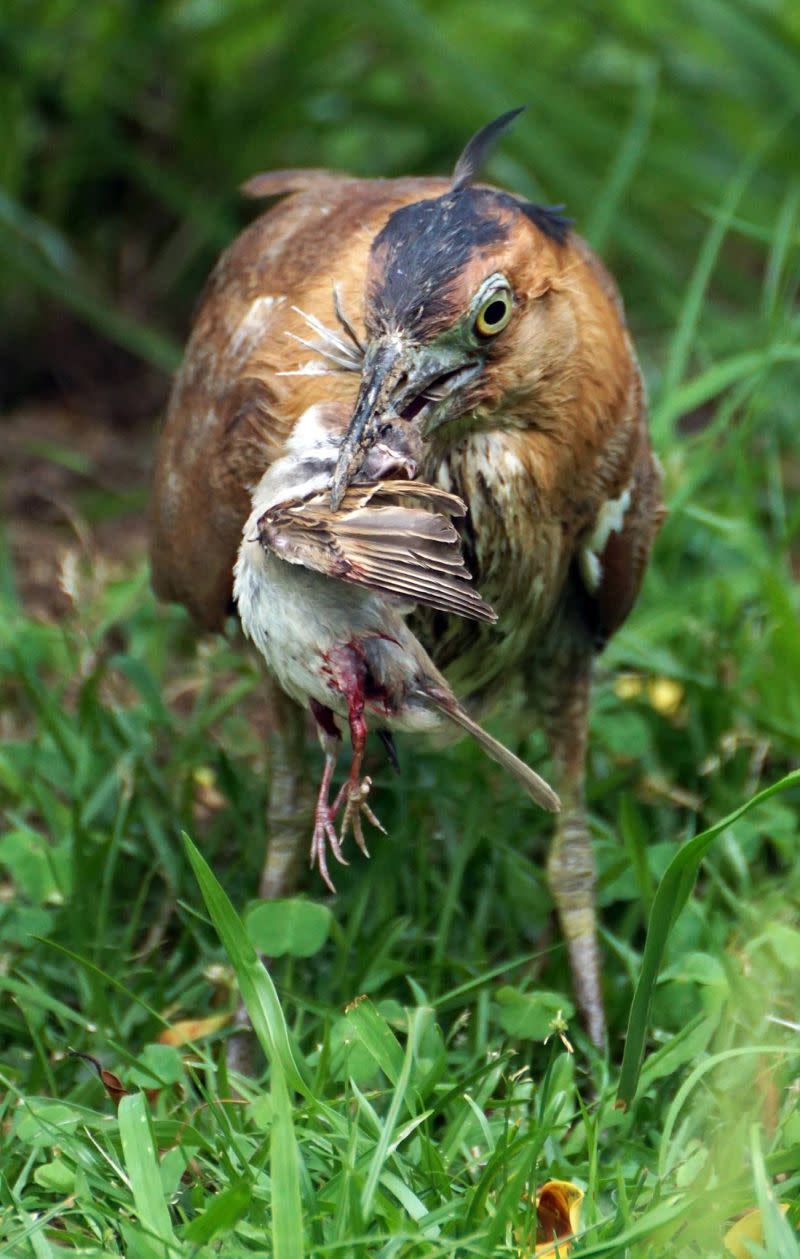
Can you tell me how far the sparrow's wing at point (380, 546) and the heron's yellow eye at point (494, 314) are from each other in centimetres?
43

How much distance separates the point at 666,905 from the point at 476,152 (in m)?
1.57

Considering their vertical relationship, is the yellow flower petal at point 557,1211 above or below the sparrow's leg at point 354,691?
below

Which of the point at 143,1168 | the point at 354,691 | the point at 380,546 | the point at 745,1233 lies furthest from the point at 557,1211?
the point at 380,546

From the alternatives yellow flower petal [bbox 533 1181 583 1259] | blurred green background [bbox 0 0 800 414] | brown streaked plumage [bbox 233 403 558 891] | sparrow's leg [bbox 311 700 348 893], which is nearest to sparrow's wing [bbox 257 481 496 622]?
brown streaked plumage [bbox 233 403 558 891]

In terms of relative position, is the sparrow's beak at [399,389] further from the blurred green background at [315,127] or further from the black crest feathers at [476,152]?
the blurred green background at [315,127]

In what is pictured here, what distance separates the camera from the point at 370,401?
2.86 meters

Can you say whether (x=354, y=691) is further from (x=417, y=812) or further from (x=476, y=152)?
(x=417, y=812)

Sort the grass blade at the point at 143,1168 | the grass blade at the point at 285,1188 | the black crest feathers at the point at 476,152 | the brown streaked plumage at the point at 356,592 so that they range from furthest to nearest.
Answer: the black crest feathers at the point at 476,152
the grass blade at the point at 143,1168
the brown streaked plumage at the point at 356,592
the grass blade at the point at 285,1188

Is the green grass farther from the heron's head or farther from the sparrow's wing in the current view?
the heron's head

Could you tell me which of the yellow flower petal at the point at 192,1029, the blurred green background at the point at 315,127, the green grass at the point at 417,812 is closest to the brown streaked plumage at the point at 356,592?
the green grass at the point at 417,812

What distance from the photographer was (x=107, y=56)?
6.25m

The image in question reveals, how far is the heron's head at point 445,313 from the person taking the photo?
291 centimetres

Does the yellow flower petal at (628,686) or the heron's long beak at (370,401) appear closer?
the heron's long beak at (370,401)

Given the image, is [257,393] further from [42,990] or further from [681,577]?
[681,577]
